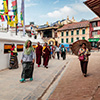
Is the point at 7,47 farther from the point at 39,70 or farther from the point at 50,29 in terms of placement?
the point at 50,29

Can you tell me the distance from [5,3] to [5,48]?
3.99 m

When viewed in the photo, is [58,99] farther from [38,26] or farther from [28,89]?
[38,26]

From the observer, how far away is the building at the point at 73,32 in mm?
41319

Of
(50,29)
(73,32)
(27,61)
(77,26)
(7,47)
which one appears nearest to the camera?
(27,61)

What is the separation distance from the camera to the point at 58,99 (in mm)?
3861

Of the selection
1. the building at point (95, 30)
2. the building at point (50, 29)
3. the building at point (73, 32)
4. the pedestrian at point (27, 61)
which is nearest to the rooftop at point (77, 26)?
the building at point (73, 32)

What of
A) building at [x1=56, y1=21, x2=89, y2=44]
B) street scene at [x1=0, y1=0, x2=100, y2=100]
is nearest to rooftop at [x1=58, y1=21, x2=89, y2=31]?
building at [x1=56, y1=21, x2=89, y2=44]

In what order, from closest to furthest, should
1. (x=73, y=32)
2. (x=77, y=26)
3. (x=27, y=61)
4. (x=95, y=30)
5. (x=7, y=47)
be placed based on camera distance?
(x=27, y=61), (x=7, y=47), (x=95, y=30), (x=77, y=26), (x=73, y=32)

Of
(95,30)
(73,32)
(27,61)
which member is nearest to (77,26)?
(73,32)

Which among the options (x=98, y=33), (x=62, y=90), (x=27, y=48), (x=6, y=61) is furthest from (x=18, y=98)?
(x=98, y=33)

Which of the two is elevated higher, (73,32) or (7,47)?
(73,32)

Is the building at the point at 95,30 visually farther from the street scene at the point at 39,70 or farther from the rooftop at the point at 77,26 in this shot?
the street scene at the point at 39,70

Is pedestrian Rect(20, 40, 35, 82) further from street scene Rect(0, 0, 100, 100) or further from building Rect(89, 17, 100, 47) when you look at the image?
building Rect(89, 17, 100, 47)

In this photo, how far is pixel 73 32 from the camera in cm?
4412
